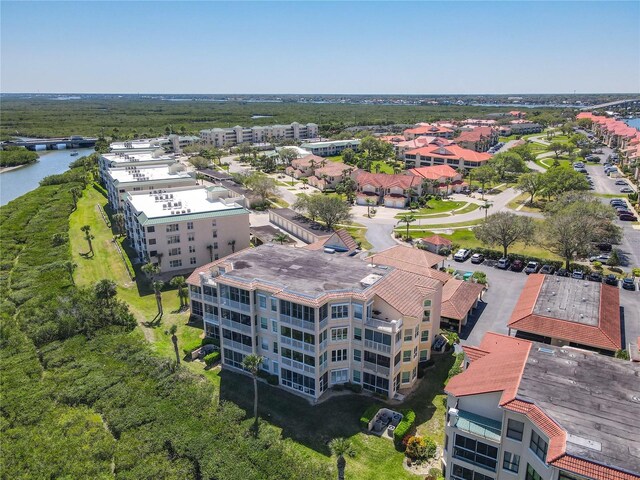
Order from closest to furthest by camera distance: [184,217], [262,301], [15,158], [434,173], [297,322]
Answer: [297,322]
[262,301]
[184,217]
[434,173]
[15,158]

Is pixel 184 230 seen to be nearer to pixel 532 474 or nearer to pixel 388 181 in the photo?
pixel 532 474

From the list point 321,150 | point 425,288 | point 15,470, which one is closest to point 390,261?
point 425,288

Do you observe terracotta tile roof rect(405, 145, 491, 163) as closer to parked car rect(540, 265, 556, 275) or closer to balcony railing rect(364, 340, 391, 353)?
parked car rect(540, 265, 556, 275)

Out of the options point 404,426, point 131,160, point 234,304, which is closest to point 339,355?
point 404,426

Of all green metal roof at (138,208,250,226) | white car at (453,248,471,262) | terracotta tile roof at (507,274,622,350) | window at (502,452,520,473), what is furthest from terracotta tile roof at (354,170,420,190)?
window at (502,452,520,473)

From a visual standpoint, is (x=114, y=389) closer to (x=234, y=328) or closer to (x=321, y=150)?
(x=234, y=328)

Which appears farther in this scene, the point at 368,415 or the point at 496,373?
the point at 368,415
